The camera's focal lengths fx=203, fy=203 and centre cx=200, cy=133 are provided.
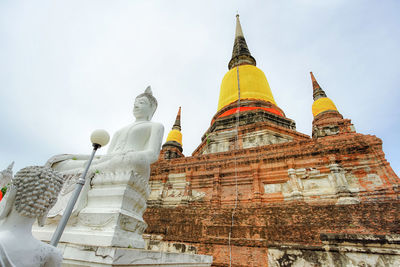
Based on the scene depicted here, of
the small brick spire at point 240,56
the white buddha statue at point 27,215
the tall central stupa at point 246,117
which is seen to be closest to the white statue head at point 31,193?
the white buddha statue at point 27,215

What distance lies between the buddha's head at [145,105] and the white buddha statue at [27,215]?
2925 mm

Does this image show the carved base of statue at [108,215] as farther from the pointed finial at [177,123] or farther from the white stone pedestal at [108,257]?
the pointed finial at [177,123]

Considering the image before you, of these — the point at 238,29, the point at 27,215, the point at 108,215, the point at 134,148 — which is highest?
Answer: the point at 238,29

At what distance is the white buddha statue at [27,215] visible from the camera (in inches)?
50.4

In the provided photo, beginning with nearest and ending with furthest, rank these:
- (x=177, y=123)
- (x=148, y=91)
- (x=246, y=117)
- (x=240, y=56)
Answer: (x=148, y=91), (x=246, y=117), (x=240, y=56), (x=177, y=123)

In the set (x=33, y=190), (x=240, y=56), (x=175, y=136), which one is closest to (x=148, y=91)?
(x=33, y=190)

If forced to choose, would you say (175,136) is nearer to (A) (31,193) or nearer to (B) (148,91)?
(B) (148,91)

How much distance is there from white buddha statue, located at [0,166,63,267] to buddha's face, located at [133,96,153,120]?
292cm

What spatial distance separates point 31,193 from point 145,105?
3.13 meters

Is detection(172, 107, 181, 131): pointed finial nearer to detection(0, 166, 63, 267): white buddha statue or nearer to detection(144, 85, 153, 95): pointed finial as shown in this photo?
detection(144, 85, 153, 95): pointed finial

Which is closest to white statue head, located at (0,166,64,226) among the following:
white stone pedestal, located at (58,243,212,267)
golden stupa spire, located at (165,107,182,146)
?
white stone pedestal, located at (58,243,212,267)

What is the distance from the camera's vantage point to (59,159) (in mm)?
3547

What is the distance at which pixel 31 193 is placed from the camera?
4.60ft

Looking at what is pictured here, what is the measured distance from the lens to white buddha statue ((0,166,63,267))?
1281mm
